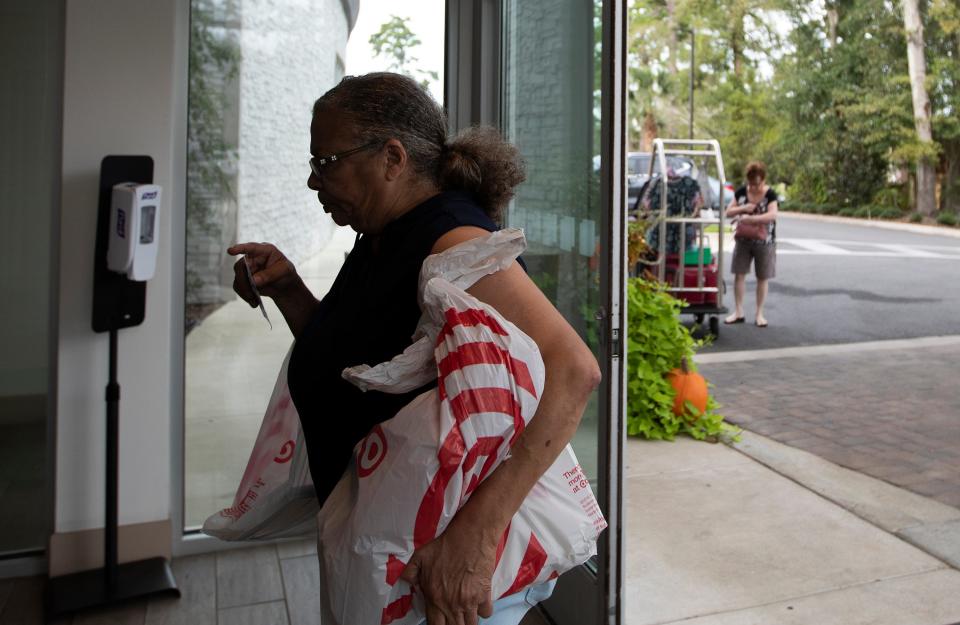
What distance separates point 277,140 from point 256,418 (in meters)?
1.20

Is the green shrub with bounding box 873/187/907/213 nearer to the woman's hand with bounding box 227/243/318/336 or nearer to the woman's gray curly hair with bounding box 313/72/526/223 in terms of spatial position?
the woman's hand with bounding box 227/243/318/336

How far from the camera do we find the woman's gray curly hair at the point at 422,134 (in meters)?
1.42

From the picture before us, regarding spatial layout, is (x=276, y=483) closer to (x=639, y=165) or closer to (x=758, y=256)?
(x=758, y=256)

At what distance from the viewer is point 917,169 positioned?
23000 mm

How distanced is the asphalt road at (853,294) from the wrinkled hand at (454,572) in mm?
6941

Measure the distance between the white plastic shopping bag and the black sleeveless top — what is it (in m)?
0.12

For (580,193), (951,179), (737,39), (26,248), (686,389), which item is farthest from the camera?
(737,39)

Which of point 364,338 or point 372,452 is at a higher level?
point 364,338

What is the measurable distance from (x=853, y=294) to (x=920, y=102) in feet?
48.9

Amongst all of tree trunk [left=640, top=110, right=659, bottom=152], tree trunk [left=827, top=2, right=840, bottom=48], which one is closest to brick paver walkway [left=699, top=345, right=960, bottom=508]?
tree trunk [left=640, top=110, right=659, bottom=152]

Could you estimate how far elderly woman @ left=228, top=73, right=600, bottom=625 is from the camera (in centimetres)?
122

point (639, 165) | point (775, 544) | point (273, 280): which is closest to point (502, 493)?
point (273, 280)

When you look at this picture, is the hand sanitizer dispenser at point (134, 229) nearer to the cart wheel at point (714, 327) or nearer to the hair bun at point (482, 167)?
the hair bun at point (482, 167)

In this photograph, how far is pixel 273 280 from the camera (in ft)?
5.79
